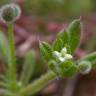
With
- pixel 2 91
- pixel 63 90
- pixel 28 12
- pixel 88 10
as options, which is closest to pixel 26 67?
pixel 2 91

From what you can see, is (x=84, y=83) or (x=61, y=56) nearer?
(x=61, y=56)

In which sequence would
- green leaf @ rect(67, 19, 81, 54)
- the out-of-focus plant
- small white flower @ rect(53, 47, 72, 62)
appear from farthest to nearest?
the out-of-focus plant, green leaf @ rect(67, 19, 81, 54), small white flower @ rect(53, 47, 72, 62)

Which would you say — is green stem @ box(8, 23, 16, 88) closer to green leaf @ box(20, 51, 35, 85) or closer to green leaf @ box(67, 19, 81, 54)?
green leaf @ box(20, 51, 35, 85)

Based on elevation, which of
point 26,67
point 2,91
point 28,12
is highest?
point 28,12

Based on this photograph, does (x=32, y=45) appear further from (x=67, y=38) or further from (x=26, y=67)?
(x=67, y=38)

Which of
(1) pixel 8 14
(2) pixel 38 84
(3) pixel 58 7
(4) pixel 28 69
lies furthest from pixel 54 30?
(1) pixel 8 14

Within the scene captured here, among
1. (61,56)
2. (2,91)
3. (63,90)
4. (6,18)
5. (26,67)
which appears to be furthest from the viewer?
(63,90)

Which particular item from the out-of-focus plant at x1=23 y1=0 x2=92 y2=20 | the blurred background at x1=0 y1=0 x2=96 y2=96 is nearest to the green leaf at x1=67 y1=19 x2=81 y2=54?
the blurred background at x1=0 y1=0 x2=96 y2=96
